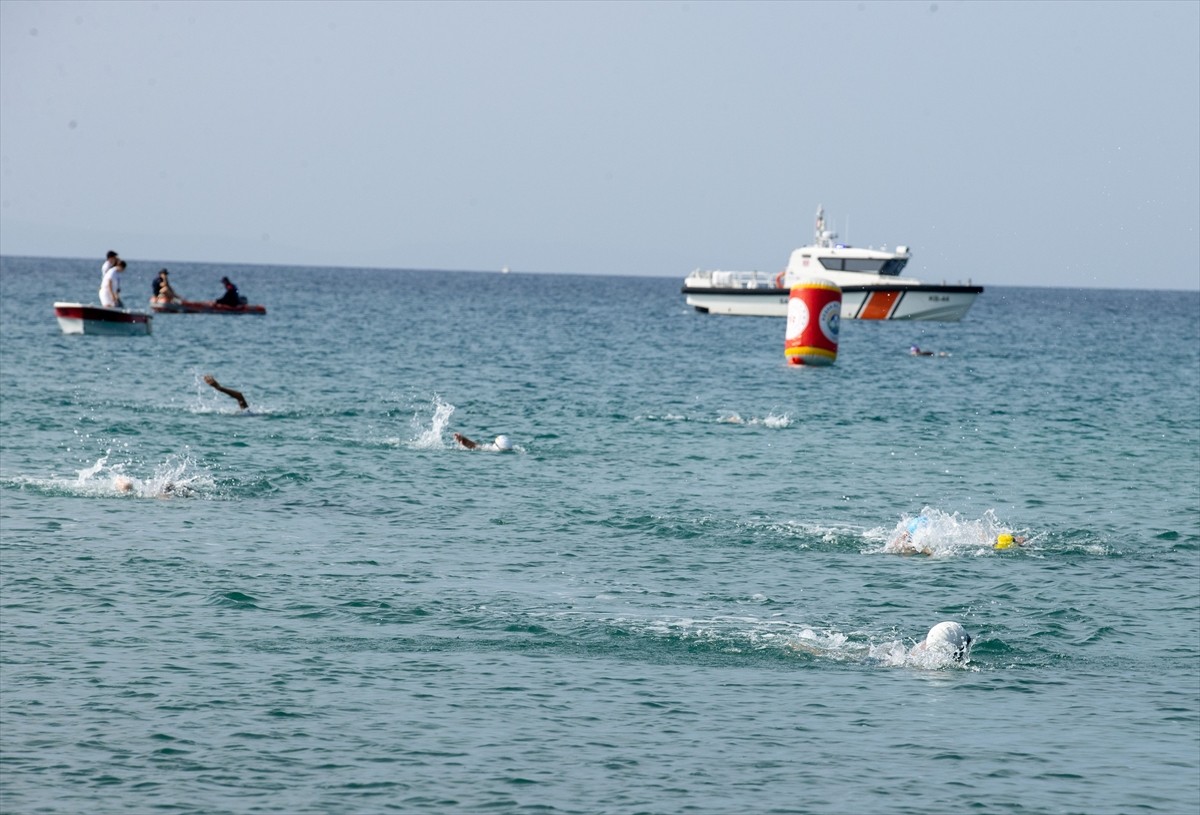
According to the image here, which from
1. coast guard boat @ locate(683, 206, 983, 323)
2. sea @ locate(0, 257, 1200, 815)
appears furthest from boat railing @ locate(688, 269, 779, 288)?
sea @ locate(0, 257, 1200, 815)

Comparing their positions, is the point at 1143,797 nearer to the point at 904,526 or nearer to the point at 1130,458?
the point at 904,526

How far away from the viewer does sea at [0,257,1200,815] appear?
11.5m

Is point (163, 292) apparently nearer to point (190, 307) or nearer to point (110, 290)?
point (190, 307)

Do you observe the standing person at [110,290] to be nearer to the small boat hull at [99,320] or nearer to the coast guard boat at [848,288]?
the small boat hull at [99,320]

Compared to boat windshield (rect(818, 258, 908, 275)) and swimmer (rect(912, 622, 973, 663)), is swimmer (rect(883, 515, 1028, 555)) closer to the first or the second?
swimmer (rect(912, 622, 973, 663))

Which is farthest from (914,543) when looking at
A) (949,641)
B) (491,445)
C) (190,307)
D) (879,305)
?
(879,305)

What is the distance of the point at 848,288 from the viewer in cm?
8175

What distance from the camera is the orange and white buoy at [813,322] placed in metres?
52.2

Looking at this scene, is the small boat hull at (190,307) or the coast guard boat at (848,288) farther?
the coast guard boat at (848,288)

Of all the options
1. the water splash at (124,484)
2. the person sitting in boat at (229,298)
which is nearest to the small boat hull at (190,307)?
the person sitting in boat at (229,298)

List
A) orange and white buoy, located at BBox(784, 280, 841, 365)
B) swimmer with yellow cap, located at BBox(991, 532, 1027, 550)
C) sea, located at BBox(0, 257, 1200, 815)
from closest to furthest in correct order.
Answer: sea, located at BBox(0, 257, 1200, 815) < swimmer with yellow cap, located at BBox(991, 532, 1027, 550) < orange and white buoy, located at BBox(784, 280, 841, 365)

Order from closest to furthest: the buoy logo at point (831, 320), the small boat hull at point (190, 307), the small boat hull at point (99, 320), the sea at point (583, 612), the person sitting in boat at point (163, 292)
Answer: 1. the sea at point (583, 612)
2. the buoy logo at point (831, 320)
3. the small boat hull at point (99, 320)
4. the small boat hull at point (190, 307)
5. the person sitting in boat at point (163, 292)

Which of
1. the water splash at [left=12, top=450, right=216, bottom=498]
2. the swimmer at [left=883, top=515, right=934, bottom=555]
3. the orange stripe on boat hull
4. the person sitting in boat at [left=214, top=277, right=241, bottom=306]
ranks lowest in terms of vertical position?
the water splash at [left=12, top=450, right=216, bottom=498]

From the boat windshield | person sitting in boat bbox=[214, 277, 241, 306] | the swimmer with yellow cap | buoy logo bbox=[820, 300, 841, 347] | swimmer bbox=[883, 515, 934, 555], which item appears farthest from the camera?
the boat windshield
